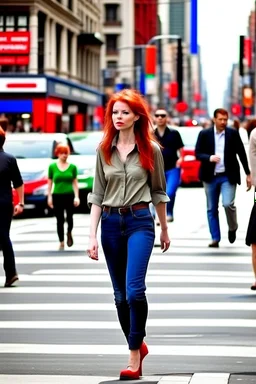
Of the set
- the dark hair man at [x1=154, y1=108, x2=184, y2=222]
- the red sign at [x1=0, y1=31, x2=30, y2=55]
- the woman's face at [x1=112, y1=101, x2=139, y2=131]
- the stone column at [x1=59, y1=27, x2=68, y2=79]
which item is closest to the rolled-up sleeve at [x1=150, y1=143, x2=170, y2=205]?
the woman's face at [x1=112, y1=101, x2=139, y2=131]

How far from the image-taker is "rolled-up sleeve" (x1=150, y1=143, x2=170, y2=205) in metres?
7.65

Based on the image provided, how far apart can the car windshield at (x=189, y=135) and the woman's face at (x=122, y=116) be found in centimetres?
2758

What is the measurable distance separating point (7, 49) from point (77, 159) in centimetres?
1309

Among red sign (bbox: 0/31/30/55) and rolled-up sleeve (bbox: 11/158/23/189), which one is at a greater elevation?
red sign (bbox: 0/31/30/55)

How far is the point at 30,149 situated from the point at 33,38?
1113 inches

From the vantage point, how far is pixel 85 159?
26.0m

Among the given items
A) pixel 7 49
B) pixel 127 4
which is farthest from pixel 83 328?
pixel 127 4

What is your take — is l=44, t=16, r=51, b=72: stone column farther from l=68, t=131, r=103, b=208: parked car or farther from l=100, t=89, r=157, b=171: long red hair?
l=100, t=89, r=157, b=171: long red hair

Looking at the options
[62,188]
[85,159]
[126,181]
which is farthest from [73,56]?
[126,181]

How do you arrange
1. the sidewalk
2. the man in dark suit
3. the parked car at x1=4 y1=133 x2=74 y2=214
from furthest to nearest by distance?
1. the parked car at x1=4 y1=133 x2=74 y2=214
2. the man in dark suit
3. the sidewalk

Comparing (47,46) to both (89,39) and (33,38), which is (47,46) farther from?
(89,39)

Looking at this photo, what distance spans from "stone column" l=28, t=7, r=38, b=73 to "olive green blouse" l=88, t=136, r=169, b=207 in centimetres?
4415

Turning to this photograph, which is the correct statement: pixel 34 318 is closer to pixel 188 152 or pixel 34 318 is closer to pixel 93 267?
pixel 93 267

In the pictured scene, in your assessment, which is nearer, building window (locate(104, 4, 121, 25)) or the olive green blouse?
the olive green blouse
